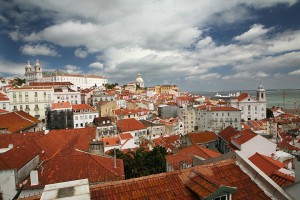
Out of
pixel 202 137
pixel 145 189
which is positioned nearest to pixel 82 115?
pixel 202 137

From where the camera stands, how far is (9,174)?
37.4ft

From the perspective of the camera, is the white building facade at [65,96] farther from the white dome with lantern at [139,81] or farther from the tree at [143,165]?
the white dome with lantern at [139,81]

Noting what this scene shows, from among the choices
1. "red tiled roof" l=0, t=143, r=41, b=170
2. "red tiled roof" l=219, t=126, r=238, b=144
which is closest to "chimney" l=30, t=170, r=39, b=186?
"red tiled roof" l=0, t=143, r=41, b=170

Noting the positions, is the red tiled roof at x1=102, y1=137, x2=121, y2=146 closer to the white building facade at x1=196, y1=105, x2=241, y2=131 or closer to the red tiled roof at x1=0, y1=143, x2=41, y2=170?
the red tiled roof at x1=0, y1=143, x2=41, y2=170

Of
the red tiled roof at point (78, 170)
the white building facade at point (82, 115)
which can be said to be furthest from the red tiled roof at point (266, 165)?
the white building facade at point (82, 115)

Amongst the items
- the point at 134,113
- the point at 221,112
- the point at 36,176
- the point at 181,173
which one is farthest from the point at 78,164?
the point at 221,112

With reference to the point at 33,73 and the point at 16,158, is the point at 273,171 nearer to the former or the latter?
the point at 16,158

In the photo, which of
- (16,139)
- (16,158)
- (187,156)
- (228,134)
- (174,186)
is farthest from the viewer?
(228,134)

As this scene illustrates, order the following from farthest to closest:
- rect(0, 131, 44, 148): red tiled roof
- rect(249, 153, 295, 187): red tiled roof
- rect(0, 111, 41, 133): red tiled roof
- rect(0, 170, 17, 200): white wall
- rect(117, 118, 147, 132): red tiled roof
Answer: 1. rect(117, 118, 147, 132): red tiled roof
2. rect(0, 111, 41, 133): red tiled roof
3. rect(0, 131, 44, 148): red tiled roof
4. rect(0, 170, 17, 200): white wall
5. rect(249, 153, 295, 187): red tiled roof

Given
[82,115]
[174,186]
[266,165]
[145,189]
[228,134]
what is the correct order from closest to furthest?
[145,189]
[174,186]
[266,165]
[228,134]
[82,115]

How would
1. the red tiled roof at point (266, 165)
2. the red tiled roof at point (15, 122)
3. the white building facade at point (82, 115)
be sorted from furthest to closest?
the white building facade at point (82, 115) < the red tiled roof at point (15, 122) < the red tiled roof at point (266, 165)

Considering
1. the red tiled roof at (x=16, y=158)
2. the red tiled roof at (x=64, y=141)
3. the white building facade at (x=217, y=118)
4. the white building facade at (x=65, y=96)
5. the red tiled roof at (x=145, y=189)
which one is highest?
the white building facade at (x=65, y=96)

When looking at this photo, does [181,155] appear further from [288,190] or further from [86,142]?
[288,190]

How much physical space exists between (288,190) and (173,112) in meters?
68.1
